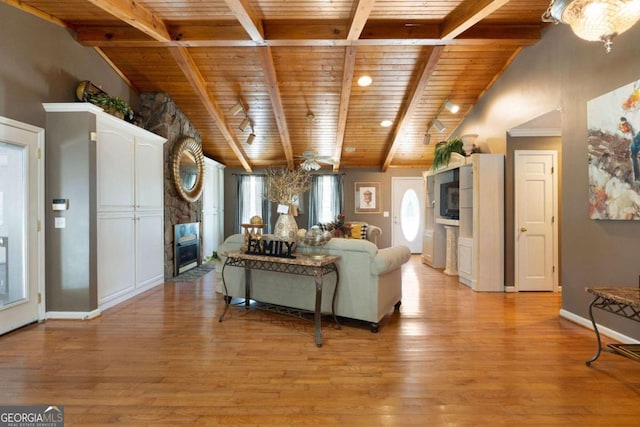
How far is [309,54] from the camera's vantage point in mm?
4609

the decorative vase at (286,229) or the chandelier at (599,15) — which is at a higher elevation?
the chandelier at (599,15)

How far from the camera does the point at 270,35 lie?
3988 mm

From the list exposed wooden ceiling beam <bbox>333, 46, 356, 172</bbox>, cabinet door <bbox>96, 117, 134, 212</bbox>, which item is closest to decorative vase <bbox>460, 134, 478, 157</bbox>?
exposed wooden ceiling beam <bbox>333, 46, 356, 172</bbox>

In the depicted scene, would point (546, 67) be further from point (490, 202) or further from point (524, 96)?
point (490, 202)

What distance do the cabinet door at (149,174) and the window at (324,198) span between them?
13.5 ft

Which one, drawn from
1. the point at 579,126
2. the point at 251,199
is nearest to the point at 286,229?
the point at 579,126

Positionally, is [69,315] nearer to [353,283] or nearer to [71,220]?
[71,220]

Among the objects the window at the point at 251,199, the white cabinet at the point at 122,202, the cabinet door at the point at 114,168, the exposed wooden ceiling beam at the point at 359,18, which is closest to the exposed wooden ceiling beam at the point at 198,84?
the white cabinet at the point at 122,202

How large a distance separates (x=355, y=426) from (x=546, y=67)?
4409 mm

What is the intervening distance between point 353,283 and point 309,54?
3.29 metres

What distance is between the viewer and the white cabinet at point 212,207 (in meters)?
7.23

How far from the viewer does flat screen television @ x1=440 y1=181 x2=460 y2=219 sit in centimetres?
570

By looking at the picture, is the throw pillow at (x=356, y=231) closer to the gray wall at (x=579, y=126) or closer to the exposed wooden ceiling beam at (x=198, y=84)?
the exposed wooden ceiling beam at (x=198, y=84)

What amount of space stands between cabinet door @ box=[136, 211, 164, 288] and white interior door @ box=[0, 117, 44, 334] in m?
1.22
